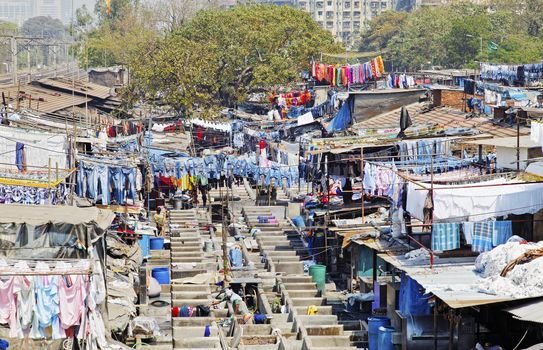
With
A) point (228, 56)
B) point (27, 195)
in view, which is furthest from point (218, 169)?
point (228, 56)

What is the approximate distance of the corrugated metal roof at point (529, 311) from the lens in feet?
61.2

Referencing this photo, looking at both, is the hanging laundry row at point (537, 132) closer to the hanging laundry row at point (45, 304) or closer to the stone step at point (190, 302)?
the stone step at point (190, 302)

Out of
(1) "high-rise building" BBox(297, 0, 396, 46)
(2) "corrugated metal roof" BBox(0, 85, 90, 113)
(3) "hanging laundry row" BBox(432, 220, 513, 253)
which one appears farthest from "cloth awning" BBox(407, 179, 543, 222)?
(1) "high-rise building" BBox(297, 0, 396, 46)

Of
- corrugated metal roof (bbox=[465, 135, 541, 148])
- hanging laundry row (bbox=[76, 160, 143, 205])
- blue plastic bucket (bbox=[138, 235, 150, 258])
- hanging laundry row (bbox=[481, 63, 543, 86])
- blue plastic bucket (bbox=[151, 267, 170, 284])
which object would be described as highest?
hanging laundry row (bbox=[481, 63, 543, 86])

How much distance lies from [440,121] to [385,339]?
14673mm

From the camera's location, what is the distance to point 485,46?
80062mm

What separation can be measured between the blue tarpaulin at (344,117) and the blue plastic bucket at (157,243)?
9.47 meters

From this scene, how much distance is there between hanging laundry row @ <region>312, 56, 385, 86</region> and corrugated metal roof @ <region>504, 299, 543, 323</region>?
34581 mm

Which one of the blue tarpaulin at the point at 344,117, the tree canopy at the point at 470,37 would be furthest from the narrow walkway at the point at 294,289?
the tree canopy at the point at 470,37

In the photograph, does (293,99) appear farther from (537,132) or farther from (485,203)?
(485,203)

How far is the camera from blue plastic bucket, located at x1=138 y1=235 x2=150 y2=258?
31.6 metres

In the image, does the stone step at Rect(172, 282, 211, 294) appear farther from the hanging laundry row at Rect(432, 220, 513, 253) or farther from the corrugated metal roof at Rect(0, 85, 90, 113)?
the corrugated metal roof at Rect(0, 85, 90, 113)

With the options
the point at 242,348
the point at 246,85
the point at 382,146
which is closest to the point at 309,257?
the point at 382,146

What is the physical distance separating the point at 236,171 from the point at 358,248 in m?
11.1
